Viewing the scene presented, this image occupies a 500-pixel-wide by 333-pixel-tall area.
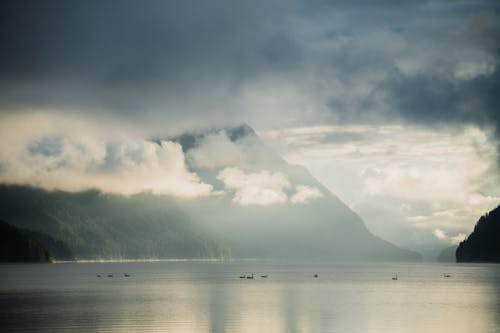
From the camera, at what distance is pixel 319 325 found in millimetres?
103062

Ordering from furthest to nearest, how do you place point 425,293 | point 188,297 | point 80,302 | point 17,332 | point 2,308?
point 425,293
point 188,297
point 80,302
point 2,308
point 17,332

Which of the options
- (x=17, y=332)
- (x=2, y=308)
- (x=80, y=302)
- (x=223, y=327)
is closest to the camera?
(x=17, y=332)

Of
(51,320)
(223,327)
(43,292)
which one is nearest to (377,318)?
(223,327)

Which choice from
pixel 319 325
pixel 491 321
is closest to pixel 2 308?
pixel 319 325

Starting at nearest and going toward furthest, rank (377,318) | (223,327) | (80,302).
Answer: (223,327) < (377,318) < (80,302)

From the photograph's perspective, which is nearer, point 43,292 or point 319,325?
point 319,325

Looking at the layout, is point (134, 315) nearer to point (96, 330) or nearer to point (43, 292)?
point (96, 330)

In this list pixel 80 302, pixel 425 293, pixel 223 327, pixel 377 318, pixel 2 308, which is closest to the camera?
pixel 223 327

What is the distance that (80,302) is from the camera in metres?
148

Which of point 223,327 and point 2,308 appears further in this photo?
point 2,308

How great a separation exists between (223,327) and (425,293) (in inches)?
3522

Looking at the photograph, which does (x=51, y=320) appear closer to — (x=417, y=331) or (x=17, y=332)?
(x=17, y=332)

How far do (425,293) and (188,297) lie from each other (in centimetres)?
5651

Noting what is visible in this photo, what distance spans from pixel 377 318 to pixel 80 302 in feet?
207
